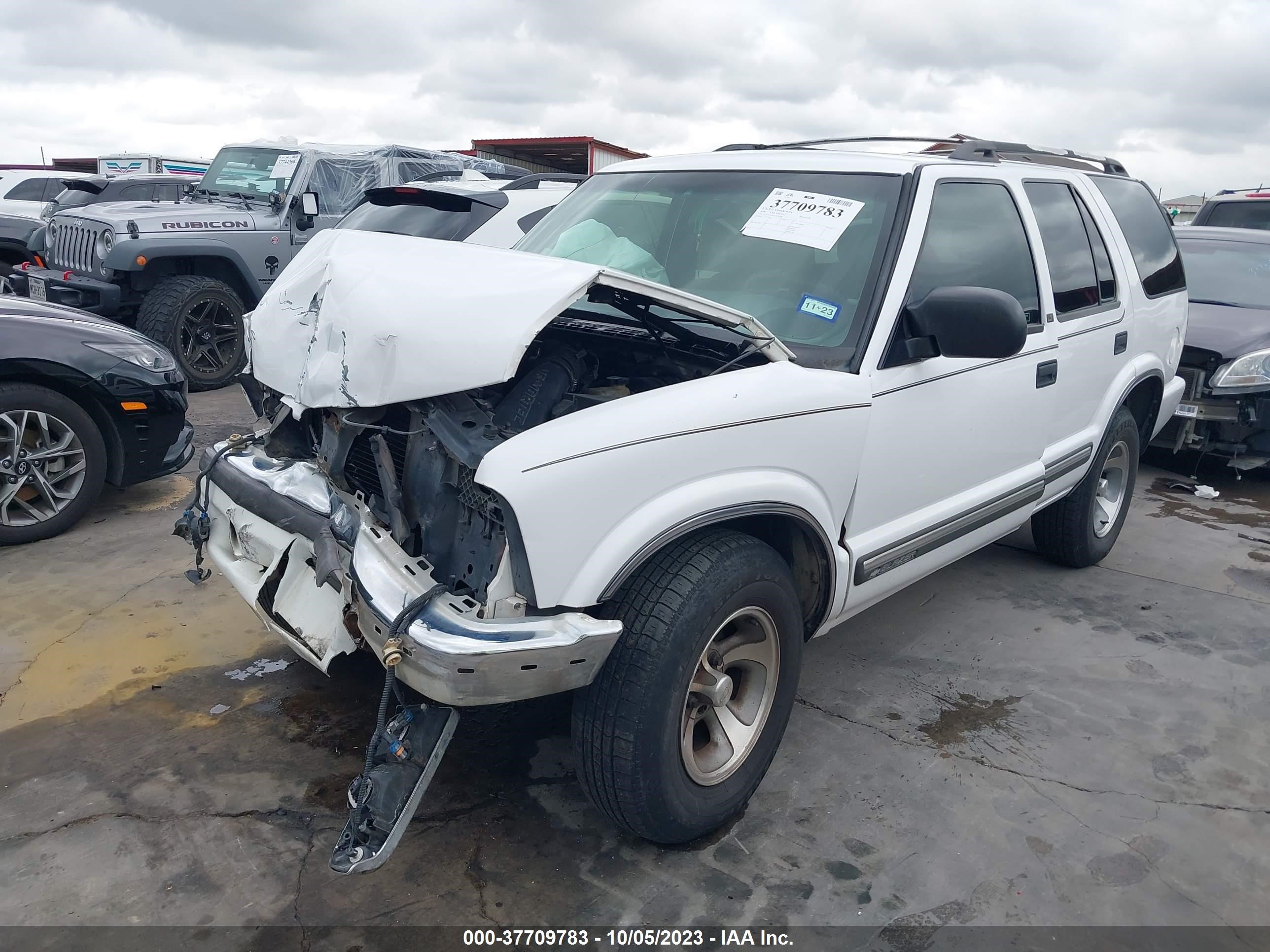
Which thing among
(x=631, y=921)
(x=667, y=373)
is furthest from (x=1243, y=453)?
(x=631, y=921)

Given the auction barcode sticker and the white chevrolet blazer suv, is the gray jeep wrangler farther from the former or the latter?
the auction barcode sticker

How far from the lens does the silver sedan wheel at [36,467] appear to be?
14.3 ft

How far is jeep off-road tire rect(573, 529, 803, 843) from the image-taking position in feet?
7.50

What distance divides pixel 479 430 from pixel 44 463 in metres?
3.22

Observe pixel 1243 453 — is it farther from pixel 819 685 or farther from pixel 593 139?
pixel 593 139

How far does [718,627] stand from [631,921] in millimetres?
763

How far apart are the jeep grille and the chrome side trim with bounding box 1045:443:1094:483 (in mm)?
7704

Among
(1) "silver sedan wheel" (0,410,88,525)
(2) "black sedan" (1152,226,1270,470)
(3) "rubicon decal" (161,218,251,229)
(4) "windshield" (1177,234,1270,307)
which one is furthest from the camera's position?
(3) "rubicon decal" (161,218,251,229)

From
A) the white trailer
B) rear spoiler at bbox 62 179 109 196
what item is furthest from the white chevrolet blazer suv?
the white trailer

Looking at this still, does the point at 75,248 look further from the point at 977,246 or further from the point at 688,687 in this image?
the point at 688,687

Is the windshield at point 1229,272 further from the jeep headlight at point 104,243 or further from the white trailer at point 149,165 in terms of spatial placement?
the white trailer at point 149,165

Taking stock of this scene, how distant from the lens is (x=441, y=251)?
8.98 feet

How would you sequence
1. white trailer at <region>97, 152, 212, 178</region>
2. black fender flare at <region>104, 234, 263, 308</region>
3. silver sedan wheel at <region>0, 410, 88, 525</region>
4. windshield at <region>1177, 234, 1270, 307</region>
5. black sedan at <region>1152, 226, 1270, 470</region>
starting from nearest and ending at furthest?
silver sedan wheel at <region>0, 410, 88, 525</region> < black sedan at <region>1152, 226, 1270, 470</region> < windshield at <region>1177, 234, 1270, 307</region> < black fender flare at <region>104, 234, 263, 308</region> < white trailer at <region>97, 152, 212, 178</region>

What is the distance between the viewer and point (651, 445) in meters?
2.25
